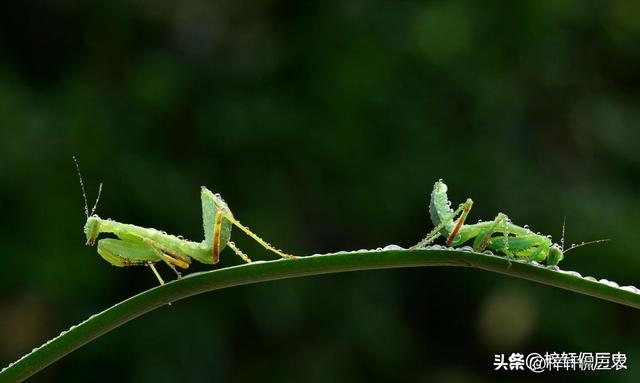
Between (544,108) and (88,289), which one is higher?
(544,108)

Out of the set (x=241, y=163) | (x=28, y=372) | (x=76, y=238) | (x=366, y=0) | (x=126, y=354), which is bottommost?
(x=28, y=372)

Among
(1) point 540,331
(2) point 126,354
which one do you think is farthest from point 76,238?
(1) point 540,331

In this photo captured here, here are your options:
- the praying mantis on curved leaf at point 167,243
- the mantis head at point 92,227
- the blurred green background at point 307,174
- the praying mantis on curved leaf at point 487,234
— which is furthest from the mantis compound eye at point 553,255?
the blurred green background at point 307,174

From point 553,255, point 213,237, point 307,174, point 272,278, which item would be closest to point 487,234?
point 553,255

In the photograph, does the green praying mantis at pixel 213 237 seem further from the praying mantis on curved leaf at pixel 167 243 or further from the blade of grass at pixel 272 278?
the blade of grass at pixel 272 278

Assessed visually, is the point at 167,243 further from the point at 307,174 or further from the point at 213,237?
the point at 307,174

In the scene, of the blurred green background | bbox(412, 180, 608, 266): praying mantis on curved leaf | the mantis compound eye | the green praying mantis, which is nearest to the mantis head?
the green praying mantis

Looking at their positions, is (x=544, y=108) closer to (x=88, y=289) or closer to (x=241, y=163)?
(x=241, y=163)
